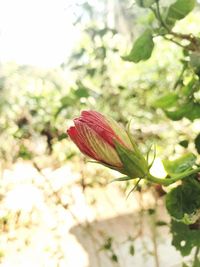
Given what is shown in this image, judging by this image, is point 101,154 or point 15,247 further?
point 15,247

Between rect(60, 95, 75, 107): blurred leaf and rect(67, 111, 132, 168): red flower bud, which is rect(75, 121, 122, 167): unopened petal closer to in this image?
rect(67, 111, 132, 168): red flower bud

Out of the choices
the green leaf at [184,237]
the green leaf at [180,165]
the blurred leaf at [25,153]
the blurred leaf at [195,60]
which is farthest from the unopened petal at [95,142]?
the blurred leaf at [25,153]

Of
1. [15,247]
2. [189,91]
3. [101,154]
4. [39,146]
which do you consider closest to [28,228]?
[15,247]

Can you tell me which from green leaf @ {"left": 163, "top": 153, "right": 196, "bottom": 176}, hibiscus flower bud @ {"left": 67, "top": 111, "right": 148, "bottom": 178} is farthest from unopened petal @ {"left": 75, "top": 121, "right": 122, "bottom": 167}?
green leaf @ {"left": 163, "top": 153, "right": 196, "bottom": 176}

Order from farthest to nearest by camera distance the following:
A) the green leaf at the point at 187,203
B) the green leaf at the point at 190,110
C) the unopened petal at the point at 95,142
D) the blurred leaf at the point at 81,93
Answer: the blurred leaf at the point at 81,93 < the green leaf at the point at 190,110 < the green leaf at the point at 187,203 < the unopened petal at the point at 95,142

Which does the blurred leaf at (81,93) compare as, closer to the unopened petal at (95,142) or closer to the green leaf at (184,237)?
the green leaf at (184,237)

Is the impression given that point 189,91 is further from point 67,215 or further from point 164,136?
point 67,215
